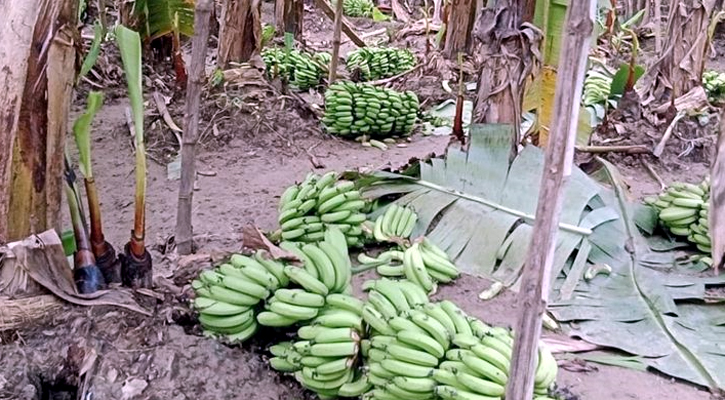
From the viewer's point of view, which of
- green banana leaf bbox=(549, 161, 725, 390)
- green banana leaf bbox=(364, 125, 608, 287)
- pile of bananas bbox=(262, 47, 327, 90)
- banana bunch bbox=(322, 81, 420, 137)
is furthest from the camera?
pile of bananas bbox=(262, 47, 327, 90)

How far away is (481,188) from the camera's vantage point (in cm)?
362

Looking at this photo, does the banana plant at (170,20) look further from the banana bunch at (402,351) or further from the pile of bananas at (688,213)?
the banana bunch at (402,351)

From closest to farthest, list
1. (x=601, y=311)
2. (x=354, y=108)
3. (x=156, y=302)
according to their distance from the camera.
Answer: (x=156, y=302), (x=601, y=311), (x=354, y=108)

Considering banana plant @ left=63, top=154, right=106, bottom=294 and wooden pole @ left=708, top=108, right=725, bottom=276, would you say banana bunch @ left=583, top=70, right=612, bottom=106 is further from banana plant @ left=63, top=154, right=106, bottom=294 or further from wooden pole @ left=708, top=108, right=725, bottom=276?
banana plant @ left=63, top=154, right=106, bottom=294

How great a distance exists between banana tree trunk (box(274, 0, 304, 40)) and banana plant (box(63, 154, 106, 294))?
7.15 m

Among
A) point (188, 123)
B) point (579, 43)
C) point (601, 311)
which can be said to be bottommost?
point (601, 311)

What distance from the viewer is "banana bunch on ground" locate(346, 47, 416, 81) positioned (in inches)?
311

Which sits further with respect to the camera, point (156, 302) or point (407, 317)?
point (156, 302)

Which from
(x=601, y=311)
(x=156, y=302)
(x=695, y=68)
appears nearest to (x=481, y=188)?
(x=601, y=311)

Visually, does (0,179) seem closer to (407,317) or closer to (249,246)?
(249,246)

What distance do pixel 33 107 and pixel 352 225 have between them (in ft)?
5.98

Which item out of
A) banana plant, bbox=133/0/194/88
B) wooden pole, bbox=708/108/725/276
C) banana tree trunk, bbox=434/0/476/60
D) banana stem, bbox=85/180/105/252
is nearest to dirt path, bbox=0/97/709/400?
banana stem, bbox=85/180/105/252

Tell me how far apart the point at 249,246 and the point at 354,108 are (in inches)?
125

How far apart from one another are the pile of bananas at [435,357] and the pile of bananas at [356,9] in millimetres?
13413
